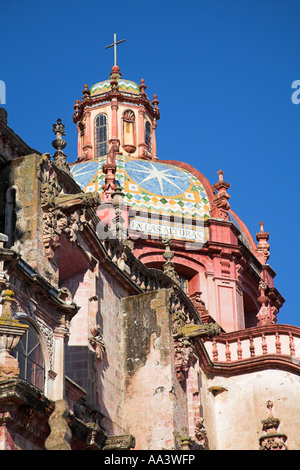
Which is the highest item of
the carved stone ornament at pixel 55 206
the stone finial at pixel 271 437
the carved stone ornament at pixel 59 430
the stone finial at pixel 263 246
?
the stone finial at pixel 263 246

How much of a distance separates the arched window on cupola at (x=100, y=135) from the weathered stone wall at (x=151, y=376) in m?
22.4

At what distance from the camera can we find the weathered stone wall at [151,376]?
22.2 m

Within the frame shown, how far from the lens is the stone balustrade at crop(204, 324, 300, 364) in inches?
1123

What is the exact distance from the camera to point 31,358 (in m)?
18.2

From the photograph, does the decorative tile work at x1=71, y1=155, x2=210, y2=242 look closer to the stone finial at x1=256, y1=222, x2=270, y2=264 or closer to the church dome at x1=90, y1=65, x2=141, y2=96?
the stone finial at x1=256, y1=222, x2=270, y2=264

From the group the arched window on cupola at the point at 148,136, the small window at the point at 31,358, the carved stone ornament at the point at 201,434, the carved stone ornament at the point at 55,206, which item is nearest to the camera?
the small window at the point at 31,358

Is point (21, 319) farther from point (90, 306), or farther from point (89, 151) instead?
point (89, 151)

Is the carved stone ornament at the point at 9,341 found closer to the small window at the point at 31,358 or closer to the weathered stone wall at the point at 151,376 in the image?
the small window at the point at 31,358

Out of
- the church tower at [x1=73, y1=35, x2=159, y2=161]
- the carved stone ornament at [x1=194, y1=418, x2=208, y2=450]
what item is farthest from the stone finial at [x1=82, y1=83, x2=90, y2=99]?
the carved stone ornament at [x1=194, y1=418, x2=208, y2=450]

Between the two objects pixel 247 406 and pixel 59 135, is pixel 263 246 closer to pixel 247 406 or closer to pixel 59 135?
pixel 247 406

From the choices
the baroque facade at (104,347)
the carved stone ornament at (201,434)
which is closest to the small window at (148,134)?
the baroque facade at (104,347)

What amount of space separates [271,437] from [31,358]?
10088 millimetres

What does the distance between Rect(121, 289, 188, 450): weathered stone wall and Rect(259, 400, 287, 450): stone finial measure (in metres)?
3.43

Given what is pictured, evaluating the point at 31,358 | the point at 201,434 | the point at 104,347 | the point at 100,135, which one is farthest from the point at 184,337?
the point at 100,135
